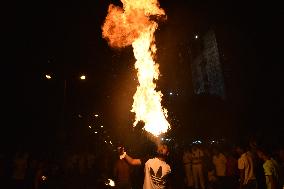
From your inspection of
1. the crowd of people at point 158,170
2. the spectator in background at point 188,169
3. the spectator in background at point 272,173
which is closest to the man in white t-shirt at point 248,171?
the crowd of people at point 158,170

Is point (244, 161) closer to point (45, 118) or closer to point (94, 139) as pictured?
point (45, 118)

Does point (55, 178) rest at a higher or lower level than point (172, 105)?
lower

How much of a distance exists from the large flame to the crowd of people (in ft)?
5.88

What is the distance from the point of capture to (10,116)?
2522cm

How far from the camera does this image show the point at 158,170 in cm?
651

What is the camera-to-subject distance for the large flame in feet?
32.8

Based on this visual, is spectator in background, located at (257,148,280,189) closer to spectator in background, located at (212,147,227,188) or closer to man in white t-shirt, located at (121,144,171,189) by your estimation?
man in white t-shirt, located at (121,144,171,189)

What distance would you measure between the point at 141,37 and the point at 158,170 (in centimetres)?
597

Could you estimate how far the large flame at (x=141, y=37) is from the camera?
32.8 ft

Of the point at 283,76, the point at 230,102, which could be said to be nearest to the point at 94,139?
the point at 230,102

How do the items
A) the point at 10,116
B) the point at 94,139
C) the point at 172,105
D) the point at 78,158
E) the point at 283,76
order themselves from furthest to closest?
the point at 172,105
the point at 94,139
the point at 283,76
the point at 10,116
the point at 78,158

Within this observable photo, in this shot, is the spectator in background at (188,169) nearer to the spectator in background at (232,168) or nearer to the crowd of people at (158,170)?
the crowd of people at (158,170)

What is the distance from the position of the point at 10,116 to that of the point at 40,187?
14277 mm

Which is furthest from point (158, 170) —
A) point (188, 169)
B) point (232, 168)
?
point (188, 169)
